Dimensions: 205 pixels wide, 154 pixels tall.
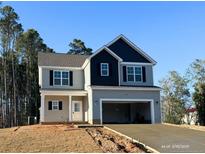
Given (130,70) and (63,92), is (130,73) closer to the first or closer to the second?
(130,70)

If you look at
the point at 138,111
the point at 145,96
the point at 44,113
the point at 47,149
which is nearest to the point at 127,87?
the point at 145,96

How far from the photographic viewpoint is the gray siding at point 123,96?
28.4m

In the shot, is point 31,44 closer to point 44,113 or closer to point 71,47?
point 71,47

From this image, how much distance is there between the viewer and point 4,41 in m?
48.6

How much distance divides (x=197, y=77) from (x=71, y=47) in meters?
22.9

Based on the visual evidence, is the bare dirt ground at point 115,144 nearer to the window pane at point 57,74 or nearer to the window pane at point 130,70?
the window pane at point 130,70

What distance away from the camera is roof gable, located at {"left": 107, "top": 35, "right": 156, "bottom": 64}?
1255 inches

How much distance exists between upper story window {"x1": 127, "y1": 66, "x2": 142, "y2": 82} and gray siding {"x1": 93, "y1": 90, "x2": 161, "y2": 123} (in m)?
1.89

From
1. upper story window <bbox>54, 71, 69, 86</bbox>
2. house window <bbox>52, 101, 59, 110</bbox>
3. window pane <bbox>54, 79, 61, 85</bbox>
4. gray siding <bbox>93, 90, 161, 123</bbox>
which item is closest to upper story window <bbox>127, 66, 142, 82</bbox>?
gray siding <bbox>93, 90, 161, 123</bbox>

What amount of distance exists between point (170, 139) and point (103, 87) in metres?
10.5

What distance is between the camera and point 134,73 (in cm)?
3166

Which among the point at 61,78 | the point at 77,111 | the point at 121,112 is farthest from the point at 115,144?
the point at 121,112

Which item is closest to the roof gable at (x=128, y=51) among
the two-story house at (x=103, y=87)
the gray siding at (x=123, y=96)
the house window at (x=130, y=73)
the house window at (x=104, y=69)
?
the two-story house at (x=103, y=87)

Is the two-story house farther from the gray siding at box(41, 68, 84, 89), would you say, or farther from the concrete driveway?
the concrete driveway
